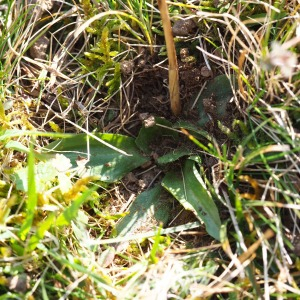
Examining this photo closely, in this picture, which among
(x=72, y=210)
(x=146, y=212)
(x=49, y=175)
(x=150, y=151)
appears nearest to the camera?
(x=72, y=210)

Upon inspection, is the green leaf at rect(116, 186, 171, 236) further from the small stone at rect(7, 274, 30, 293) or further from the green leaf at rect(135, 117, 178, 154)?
the small stone at rect(7, 274, 30, 293)

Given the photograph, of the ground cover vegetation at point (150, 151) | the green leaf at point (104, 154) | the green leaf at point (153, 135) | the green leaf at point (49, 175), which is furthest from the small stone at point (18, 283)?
the green leaf at point (153, 135)

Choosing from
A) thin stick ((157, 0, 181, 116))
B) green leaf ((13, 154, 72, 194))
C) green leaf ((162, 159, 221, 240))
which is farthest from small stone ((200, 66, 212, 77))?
Result: green leaf ((13, 154, 72, 194))

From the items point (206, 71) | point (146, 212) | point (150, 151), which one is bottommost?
point (146, 212)

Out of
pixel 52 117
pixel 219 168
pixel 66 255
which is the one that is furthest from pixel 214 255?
pixel 52 117

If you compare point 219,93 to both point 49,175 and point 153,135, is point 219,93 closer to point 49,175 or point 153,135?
point 153,135

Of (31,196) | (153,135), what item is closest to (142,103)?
(153,135)

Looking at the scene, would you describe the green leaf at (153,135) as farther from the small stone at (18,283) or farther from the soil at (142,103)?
the small stone at (18,283)

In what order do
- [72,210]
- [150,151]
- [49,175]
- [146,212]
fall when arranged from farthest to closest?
1. [150,151]
2. [146,212]
3. [49,175]
4. [72,210]
